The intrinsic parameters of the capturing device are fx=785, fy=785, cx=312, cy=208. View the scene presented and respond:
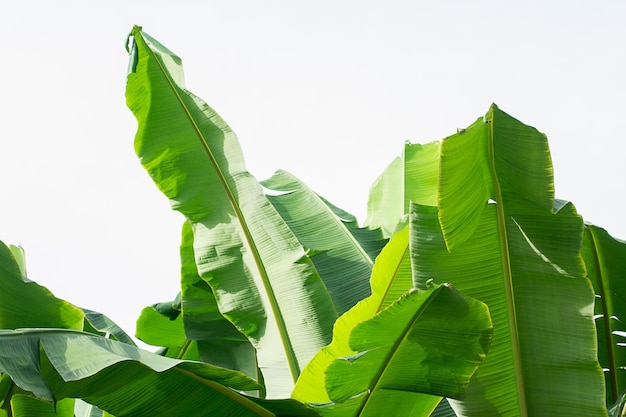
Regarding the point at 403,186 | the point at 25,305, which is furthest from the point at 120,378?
the point at 403,186

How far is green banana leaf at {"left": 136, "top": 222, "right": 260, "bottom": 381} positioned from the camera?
8.93 feet

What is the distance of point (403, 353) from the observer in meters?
1.72

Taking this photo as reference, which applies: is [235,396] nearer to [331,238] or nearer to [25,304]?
→ [25,304]

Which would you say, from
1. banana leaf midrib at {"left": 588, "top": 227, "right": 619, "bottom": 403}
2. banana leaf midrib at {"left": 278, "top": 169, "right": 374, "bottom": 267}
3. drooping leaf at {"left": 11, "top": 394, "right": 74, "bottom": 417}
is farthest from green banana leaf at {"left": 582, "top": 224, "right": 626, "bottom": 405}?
drooping leaf at {"left": 11, "top": 394, "right": 74, "bottom": 417}

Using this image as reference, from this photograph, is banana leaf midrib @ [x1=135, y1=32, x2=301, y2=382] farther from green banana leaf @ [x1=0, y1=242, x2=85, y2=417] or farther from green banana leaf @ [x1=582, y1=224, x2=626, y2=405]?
green banana leaf @ [x1=582, y1=224, x2=626, y2=405]

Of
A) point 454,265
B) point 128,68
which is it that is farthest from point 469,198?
point 128,68

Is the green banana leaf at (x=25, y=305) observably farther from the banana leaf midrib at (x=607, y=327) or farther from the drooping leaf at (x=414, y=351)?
the banana leaf midrib at (x=607, y=327)

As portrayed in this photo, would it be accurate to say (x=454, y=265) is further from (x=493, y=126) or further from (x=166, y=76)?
(x=166, y=76)

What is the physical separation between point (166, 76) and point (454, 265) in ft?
4.19

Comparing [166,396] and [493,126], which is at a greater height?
[493,126]

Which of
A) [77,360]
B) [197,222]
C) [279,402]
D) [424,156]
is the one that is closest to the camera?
[77,360]

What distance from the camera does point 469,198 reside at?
6.14 ft

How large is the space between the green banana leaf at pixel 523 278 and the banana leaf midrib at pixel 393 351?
22cm

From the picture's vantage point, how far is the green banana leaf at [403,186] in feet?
9.43
